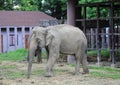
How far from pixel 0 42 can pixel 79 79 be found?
17676 mm

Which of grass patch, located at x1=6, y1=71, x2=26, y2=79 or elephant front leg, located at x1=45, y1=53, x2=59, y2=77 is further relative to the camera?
grass patch, located at x1=6, y1=71, x2=26, y2=79

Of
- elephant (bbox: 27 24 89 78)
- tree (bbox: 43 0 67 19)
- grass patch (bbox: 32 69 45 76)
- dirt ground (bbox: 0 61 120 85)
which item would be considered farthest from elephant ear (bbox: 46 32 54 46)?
tree (bbox: 43 0 67 19)

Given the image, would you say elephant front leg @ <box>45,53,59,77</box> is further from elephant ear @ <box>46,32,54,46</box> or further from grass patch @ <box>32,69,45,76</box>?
grass patch @ <box>32,69,45,76</box>

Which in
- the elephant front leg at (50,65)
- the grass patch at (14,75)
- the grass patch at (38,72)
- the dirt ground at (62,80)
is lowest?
the dirt ground at (62,80)

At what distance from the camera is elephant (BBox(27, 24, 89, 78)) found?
1256 cm

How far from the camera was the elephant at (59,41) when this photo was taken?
41.2 ft

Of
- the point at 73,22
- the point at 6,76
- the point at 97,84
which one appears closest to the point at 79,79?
the point at 97,84

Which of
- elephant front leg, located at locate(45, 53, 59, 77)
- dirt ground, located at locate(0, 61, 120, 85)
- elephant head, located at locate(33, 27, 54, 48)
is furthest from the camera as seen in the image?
elephant front leg, located at locate(45, 53, 59, 77)

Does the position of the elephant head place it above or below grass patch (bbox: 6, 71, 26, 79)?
above

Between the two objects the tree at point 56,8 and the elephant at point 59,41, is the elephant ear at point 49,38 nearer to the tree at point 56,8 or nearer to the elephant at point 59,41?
the elephant at point 59,41

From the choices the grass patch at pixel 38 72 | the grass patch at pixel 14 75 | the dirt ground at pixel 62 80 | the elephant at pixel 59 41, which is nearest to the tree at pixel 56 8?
the grass patch at pixel 38 72

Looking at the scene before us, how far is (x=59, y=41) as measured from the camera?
42.7ft

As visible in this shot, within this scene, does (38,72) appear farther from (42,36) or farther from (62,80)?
(62,80)

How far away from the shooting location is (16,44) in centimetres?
3031
